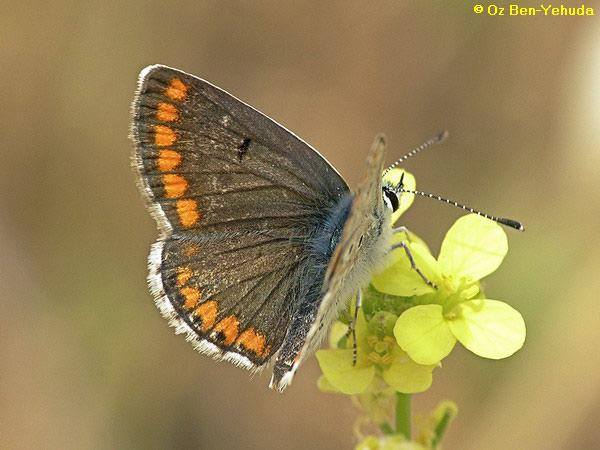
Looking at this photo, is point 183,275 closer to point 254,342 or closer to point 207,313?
point 207,313

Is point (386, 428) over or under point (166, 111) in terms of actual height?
under

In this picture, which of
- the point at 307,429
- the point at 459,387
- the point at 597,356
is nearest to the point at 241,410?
the point at 307,429

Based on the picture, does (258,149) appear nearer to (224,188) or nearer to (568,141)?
(224,188)

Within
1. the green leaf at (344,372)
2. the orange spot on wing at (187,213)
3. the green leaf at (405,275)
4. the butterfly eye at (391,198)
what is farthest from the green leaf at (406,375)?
the orange spot on wing at (187,213)

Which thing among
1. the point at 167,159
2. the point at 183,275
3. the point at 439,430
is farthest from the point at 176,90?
the point at 439,430

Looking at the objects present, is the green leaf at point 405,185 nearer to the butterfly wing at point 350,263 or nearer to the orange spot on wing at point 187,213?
the butterfly wing at point 350,263

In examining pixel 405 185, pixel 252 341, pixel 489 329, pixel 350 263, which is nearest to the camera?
pixel 350 263
